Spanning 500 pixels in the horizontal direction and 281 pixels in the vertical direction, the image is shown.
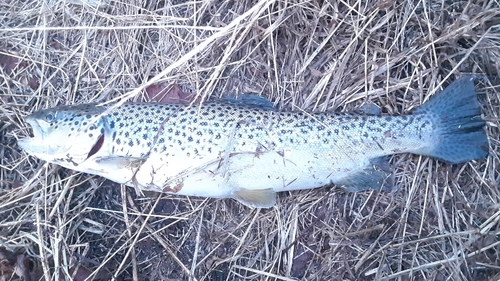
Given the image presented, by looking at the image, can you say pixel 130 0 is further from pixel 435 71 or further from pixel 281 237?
pixel 435 71

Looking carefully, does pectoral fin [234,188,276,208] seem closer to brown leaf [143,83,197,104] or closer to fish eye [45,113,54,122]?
brown leaf [143,83,197,104]

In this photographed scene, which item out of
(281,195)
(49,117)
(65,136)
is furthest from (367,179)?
(49,117)

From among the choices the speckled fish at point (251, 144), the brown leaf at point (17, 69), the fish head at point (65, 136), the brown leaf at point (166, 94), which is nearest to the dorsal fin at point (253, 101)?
the speckled fish at point (251, 144)

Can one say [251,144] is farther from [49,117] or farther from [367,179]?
[49,117]

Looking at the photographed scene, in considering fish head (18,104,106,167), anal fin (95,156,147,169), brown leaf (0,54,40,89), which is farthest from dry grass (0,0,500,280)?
anal fin (95,156,147,169)

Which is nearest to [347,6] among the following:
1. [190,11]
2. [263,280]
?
[190,11]

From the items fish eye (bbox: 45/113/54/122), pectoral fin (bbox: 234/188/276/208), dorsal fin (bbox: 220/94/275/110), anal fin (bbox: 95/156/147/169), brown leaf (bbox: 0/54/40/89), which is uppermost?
dorsal fin (bbox: 220/94/275/110)

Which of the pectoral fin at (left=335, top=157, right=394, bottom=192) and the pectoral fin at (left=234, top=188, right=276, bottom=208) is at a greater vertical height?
the pectoral fin at (left=335, top=157, right=394, bottom=192)
